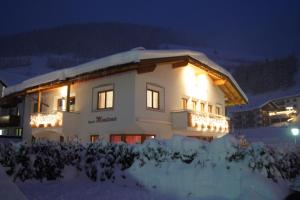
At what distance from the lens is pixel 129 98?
Answer: 18.8 m

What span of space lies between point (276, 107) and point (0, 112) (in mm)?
50660

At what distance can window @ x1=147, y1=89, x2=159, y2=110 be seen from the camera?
784 inches

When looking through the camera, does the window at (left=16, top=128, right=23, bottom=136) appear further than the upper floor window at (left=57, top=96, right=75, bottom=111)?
Yes

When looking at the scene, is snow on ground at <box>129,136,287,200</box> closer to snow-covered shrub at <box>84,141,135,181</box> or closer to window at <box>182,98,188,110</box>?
snow-covered shrub at <box>84,141,135,181</box>

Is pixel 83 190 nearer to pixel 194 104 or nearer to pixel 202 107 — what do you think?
pixel 194 104

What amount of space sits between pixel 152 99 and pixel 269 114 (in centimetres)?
4704

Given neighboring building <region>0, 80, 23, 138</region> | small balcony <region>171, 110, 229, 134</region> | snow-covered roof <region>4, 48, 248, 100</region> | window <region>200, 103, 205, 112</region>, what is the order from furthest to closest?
neighboring building <region>0, 80, 23, 138</region> → window <region>200, 103, 205, 112</region> → small balcony <region>171, 110, 229, 134</region> → snow-covered roof <region>4, 48, 248, 100</region>

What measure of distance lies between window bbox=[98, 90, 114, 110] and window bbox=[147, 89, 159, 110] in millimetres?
2369

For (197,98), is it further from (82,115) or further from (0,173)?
(0,173)

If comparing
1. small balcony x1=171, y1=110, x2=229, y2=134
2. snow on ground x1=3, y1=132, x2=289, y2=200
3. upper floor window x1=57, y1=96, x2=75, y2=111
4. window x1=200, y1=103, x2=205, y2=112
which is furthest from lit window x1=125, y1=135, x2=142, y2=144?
window x1=200, y1=103, x2=205, y2=112

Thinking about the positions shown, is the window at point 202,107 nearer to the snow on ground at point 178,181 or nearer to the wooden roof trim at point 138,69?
the wooden roof trim at point 138,69

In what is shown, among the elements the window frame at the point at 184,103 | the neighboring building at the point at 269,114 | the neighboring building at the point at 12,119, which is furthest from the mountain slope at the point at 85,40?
the window frame at the point at 184,103

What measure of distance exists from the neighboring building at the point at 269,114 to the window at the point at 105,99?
45.7 meters

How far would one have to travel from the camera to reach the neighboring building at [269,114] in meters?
58.8
